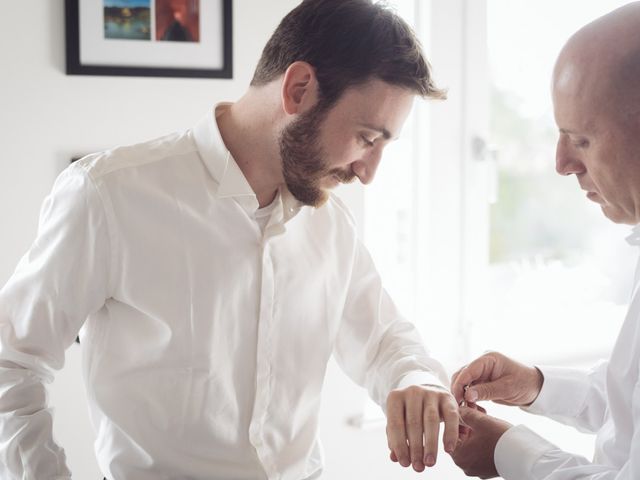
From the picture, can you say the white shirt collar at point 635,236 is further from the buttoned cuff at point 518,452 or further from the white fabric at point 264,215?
the white fabric at point 264,215

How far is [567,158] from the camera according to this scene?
1.52 meters

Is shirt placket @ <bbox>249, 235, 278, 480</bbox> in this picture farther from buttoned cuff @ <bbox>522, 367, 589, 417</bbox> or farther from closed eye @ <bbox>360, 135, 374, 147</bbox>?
buttoned cuff @ <bbox>522, 367, 589, 417</bbox>

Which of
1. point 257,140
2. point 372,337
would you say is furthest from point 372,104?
point 372,337

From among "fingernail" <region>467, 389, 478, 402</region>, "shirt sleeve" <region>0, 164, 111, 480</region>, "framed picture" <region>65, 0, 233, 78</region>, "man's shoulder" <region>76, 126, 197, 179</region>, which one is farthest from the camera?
"framed picture" <region>65, 0, 233, 78</region>

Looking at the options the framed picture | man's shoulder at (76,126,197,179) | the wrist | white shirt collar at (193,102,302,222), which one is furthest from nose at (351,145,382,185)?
the framed picture

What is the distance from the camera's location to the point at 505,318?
3334mm

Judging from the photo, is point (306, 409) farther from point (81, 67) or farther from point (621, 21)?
point (81, 67)

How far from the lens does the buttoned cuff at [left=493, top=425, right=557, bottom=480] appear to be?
4.80 ft

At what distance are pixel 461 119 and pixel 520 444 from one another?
1.66 meters

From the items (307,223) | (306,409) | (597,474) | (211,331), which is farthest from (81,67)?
(597,474)

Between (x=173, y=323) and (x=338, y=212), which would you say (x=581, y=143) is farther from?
(x=173, y=323)

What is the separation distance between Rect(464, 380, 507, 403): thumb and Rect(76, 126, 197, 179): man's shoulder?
2.55 feet

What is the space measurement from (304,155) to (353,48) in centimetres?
25

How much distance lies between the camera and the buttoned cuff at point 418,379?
164 centimetres
